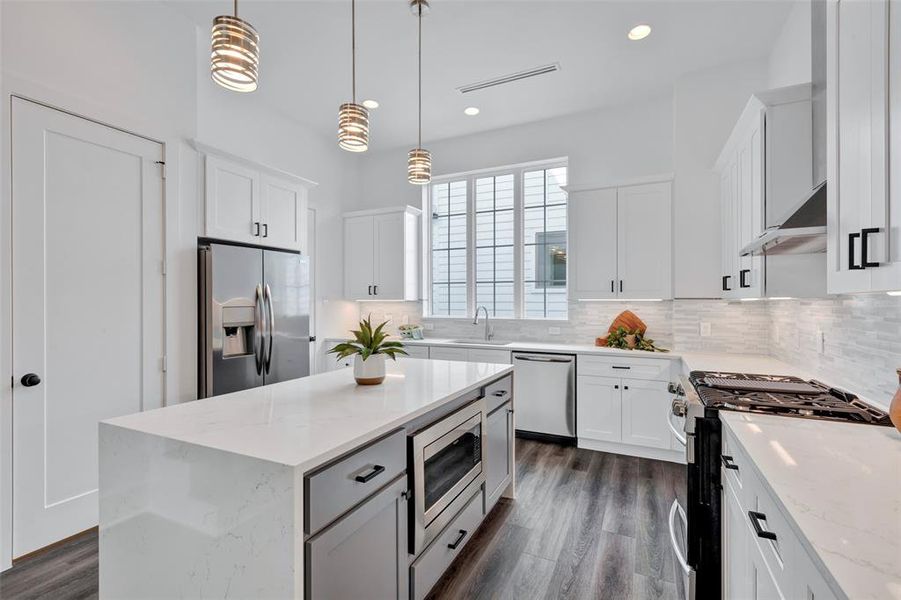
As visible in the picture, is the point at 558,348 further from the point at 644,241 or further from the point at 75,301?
the point at 75,301

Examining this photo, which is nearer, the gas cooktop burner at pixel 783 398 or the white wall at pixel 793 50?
the gas cooktop burner at pixel 783 398

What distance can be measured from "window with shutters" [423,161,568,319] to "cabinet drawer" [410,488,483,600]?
275cm

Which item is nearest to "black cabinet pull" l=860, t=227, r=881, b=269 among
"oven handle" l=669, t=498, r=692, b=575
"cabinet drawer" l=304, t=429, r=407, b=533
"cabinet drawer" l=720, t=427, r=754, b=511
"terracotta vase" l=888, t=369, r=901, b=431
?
"terracotta vase" l=888, t=369, r=901, b=431

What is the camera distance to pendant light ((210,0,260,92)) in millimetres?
1438

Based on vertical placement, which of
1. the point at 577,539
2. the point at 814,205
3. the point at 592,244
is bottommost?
the point at 577,539

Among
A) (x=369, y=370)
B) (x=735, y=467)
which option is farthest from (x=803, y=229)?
(x=369, y=370)

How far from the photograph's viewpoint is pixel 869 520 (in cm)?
85

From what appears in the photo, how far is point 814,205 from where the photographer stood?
1784 millimetres

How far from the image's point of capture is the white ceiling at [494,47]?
2.84 m

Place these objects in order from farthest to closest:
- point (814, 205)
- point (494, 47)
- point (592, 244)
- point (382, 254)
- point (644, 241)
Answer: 1. point (382, 254)
2. point (592, 244)
3. point (644, 241)
4. point (494, 47)
5. point (814, 205)

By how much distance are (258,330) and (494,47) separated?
9.55 ft

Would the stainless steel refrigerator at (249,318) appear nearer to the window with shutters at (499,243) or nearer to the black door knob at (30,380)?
the black door knob at (30,380)

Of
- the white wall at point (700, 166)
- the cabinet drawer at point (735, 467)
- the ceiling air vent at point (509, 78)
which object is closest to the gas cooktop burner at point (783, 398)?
the cabinet drawer at point (735, 467)

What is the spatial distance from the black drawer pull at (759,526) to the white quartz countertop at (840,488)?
0.13m
